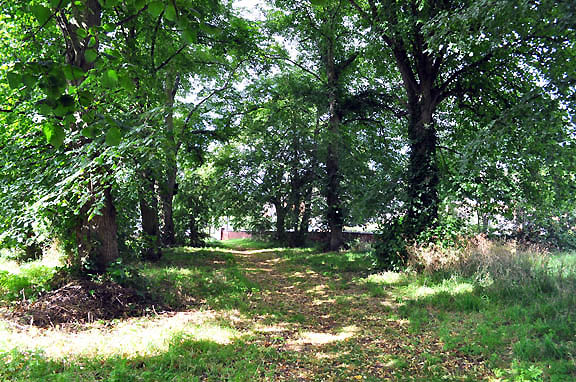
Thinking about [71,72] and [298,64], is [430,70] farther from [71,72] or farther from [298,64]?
[71,72]

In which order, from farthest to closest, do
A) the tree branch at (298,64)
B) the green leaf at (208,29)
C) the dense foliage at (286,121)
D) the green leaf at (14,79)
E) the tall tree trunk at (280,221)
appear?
the tall tree trunk at (280,221)
the tree branch at (298,64)
the dense foliage at (286,121)
the green leaf at (208,29)
the green leaf at (14,79)

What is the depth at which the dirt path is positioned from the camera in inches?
162

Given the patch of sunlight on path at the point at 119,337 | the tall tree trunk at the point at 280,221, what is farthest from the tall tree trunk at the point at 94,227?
the tall tree trunk at the point at 280,221

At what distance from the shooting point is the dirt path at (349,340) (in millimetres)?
4121

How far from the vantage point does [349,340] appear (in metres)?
5.23

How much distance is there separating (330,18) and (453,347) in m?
12.6

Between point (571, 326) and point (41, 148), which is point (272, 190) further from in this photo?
point (571, 326)

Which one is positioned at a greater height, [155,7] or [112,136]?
[155,7]

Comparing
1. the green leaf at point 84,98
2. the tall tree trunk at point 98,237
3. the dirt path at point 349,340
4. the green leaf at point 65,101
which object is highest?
the green leaf at point 84,98

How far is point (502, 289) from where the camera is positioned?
20.4 feet

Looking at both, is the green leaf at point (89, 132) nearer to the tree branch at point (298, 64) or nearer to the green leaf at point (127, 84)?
the green leaf at point (127, 84)

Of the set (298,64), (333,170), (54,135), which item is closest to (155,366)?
(54,135)

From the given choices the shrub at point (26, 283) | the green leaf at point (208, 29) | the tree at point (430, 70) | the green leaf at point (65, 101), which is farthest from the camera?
the tree at point (430, 70)

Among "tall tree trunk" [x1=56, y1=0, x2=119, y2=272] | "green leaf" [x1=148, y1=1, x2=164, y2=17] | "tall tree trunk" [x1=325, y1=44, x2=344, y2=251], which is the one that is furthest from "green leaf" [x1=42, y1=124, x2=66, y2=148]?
"tall tree trunk" [x1=325, y1=44, x2=344, y2=251]
